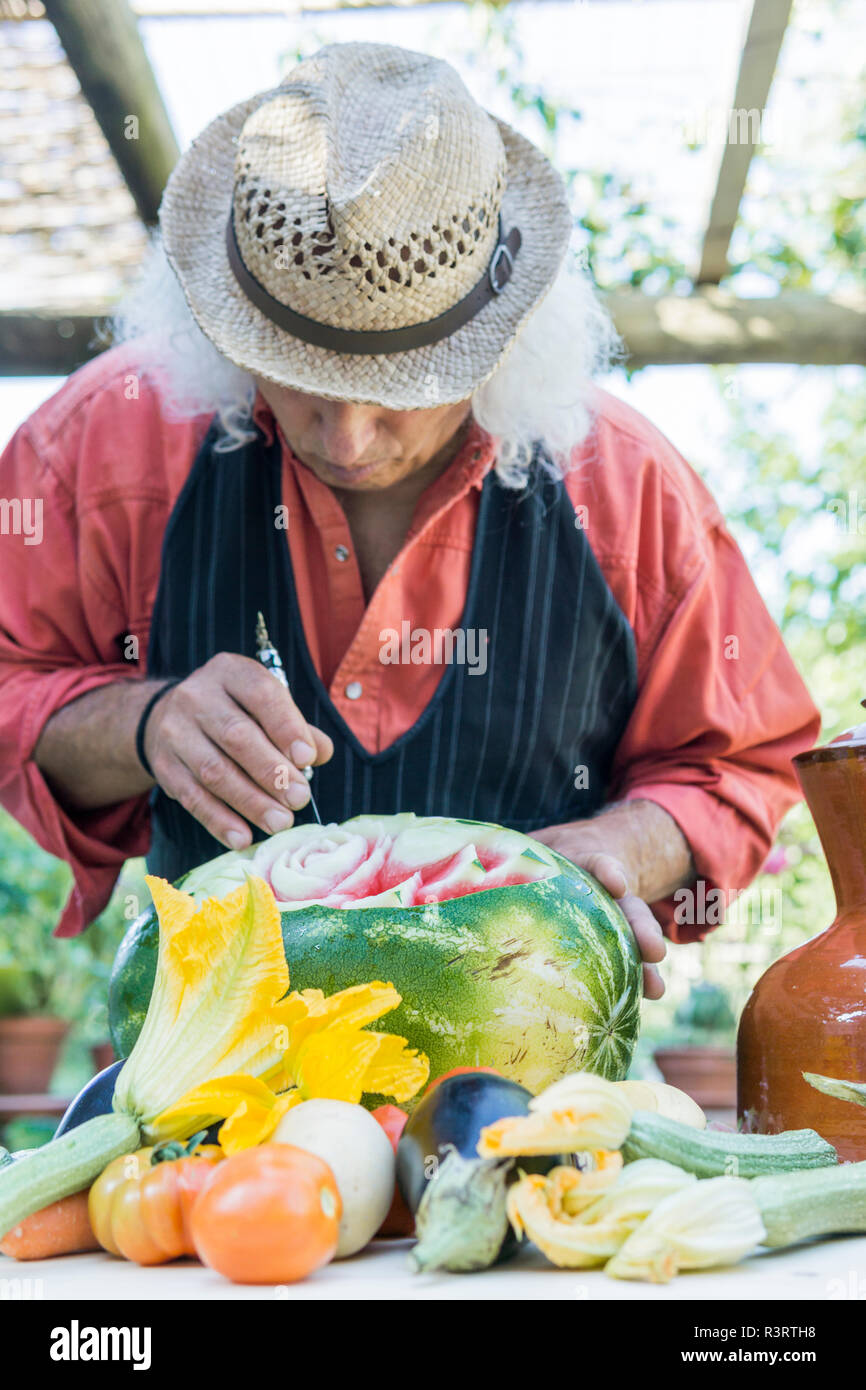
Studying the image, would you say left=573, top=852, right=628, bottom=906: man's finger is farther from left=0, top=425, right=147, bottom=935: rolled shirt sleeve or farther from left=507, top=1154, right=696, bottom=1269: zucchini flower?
left=0, top=425, right=147, bottom=935: rolled shirt sleeve

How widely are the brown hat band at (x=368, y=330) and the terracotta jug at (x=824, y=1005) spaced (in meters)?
0.72

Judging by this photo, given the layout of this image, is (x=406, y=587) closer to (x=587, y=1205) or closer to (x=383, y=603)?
(x=383, y=603)

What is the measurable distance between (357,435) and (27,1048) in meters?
3.96

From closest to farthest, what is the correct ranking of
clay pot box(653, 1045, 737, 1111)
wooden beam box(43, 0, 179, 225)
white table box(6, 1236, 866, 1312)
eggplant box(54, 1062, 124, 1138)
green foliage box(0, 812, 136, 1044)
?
white table box(6, 1236, 866, 1312) < eggplant box(54, 1062, 124, 1138) < wooden beam box(43, 0, 179, 225) < clay pot box(653, 1045, 737, 1111) < green foliage box(0, 812, 136, 1044)

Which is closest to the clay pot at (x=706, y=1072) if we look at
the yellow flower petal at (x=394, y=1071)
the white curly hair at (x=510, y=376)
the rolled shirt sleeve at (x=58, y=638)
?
the rolled shirt sleeve at (x=58, y=638)

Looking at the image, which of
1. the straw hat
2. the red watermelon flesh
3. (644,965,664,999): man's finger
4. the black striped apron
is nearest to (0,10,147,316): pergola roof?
the black striped apron

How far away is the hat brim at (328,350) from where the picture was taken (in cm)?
162

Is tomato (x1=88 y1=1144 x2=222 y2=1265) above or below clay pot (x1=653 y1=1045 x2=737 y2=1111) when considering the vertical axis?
above

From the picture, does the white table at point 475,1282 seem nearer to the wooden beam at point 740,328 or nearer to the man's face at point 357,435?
the man's face at point 357,435

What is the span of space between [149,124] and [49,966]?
3.44 meters

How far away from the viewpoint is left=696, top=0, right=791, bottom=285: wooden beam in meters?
3.13

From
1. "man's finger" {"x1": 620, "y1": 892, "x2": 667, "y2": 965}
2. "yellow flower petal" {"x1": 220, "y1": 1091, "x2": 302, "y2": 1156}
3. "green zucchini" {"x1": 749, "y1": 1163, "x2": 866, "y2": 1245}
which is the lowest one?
"man's finger" {"x1": 620, "y1": 892, "x2": 667, "y2": 965}

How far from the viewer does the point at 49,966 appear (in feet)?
17.6

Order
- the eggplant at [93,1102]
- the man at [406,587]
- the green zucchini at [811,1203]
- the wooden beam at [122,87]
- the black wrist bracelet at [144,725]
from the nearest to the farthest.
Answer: the green zucchini at [811,1203], the eggplant at [93,1102], the black wrist bracelet at [144,725], the man at [406,587], the wooden beam at [122,87]
